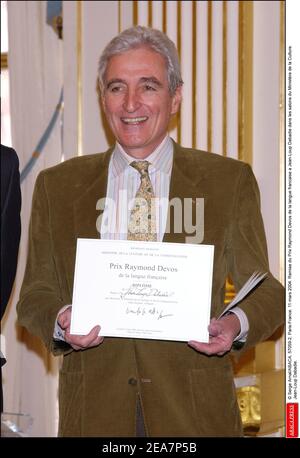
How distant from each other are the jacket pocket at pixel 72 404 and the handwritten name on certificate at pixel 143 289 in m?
0.21

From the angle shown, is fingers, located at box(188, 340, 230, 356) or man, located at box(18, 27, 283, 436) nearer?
fingers, located at box(188, 340, 230, 356)

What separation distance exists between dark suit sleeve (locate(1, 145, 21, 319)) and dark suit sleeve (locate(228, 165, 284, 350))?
A: 658 mm

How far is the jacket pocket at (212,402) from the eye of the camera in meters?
2.65

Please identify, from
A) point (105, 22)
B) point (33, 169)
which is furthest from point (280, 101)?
point (33, 169)

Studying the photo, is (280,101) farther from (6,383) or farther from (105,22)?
(6,383)

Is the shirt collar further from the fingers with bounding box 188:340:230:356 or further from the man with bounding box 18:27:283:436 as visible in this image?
the fingers with bounding box 188:340:230:356

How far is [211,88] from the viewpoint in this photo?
4.87 m

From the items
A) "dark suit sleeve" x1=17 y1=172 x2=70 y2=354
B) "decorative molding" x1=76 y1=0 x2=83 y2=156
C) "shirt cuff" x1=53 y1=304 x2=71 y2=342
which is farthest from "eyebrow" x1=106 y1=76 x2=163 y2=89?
"decorative molding" x1=76 y1=0 x2=83 y2=156

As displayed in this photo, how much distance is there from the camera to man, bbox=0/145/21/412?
2432mm

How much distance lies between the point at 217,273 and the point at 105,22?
2658 mm

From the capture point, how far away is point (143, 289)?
2555 mm

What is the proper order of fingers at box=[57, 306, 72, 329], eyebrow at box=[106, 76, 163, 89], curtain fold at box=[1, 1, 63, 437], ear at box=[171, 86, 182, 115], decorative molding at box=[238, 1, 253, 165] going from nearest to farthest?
fingers at box=[57, 306, 72, 329], eyebrow at box=[106, 76, 163, 89], ear at box=[171, 86, 182, 115], decorative molding at box=[238, 1, 253, 165], curtain fold at box=[1, 1, 63, 437]

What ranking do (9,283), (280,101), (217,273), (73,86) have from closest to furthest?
(9,283) < (217,273) < (280,101) < (73,86)

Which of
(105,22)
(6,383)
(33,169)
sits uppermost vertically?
(105,22)
